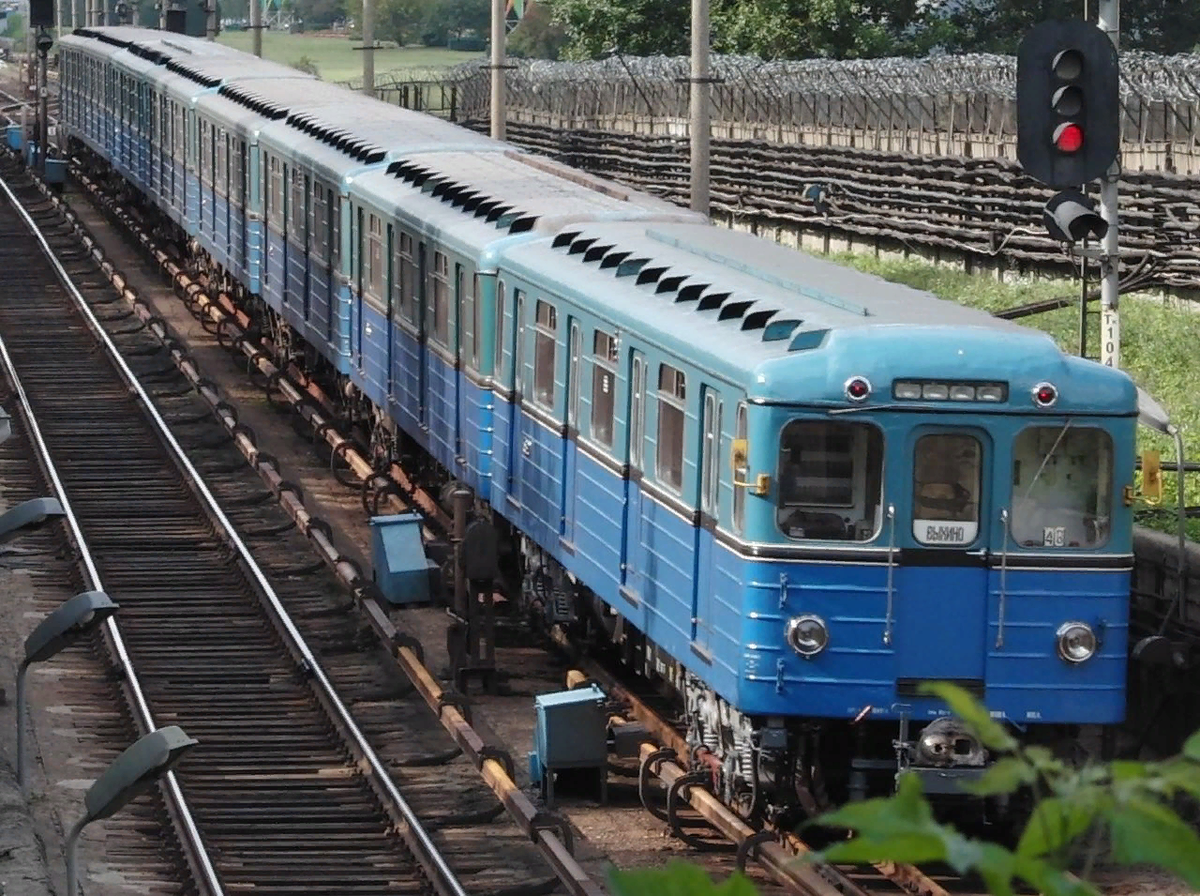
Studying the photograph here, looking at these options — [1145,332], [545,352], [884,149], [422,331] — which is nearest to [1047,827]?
[545,352]

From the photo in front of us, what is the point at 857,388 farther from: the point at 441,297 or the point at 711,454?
the point at 441,297

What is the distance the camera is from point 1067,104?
9.91 meters

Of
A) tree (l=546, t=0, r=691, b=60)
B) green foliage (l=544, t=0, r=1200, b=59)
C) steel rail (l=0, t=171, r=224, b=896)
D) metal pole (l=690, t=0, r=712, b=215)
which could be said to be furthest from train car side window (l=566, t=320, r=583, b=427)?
tree (l=546, t=0, r=691, b=60)

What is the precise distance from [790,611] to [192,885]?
264 centimetres

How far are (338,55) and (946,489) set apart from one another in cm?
9096

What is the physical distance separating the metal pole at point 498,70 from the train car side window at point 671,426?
1652 centimetres

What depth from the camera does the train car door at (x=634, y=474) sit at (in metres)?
11.0

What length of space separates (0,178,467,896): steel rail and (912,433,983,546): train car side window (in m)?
2.27

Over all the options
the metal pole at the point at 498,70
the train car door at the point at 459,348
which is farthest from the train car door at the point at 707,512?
the metal pole at the point at 498,70

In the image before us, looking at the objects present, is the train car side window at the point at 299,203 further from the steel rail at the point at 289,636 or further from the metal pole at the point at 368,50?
the metal pole at the point at 368,50

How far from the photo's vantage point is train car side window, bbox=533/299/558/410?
12.9 meters

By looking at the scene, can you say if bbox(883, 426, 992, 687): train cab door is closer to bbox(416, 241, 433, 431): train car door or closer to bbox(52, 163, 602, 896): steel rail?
bbox(52, 163, 602, 896): steel rail

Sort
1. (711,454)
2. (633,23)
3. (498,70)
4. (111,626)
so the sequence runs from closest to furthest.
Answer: (711,454), (111,626), (498,70), (633,23)

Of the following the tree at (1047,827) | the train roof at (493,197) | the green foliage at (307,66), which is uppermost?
the green foliage at (307,66)
